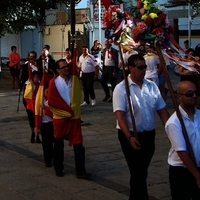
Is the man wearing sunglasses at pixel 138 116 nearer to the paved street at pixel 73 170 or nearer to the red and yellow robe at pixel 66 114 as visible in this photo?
the paved street at pixel 73 170

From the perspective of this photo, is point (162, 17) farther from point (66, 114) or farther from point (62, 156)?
point (62, 156)

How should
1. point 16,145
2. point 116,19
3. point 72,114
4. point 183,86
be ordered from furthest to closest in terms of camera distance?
point 16,145 → point 72,114 → point 116,19 → point 183,86

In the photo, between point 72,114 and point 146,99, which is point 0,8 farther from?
point 146,99

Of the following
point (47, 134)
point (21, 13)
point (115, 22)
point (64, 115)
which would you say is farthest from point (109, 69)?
point (21, 13)

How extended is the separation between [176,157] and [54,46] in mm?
23087

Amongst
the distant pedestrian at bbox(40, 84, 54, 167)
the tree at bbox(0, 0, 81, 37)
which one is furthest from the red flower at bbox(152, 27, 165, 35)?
the tree at bbox(0, 0, 81, 37)

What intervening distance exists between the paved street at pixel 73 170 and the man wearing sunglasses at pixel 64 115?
320 mm

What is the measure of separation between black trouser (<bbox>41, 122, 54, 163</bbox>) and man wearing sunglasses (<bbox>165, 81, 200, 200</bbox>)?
4.07 meters

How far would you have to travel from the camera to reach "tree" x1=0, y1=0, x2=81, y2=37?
1069 inches

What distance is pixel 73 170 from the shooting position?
8.79 meters

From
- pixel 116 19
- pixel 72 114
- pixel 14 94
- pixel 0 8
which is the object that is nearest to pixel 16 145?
pixel 72 114

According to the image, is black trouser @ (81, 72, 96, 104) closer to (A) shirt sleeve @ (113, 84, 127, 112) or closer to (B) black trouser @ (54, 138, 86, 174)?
(B) black trouser @ (54, 138, 86, 174)

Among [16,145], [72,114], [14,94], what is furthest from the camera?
[14,94]

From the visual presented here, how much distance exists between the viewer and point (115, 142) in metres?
10.9
